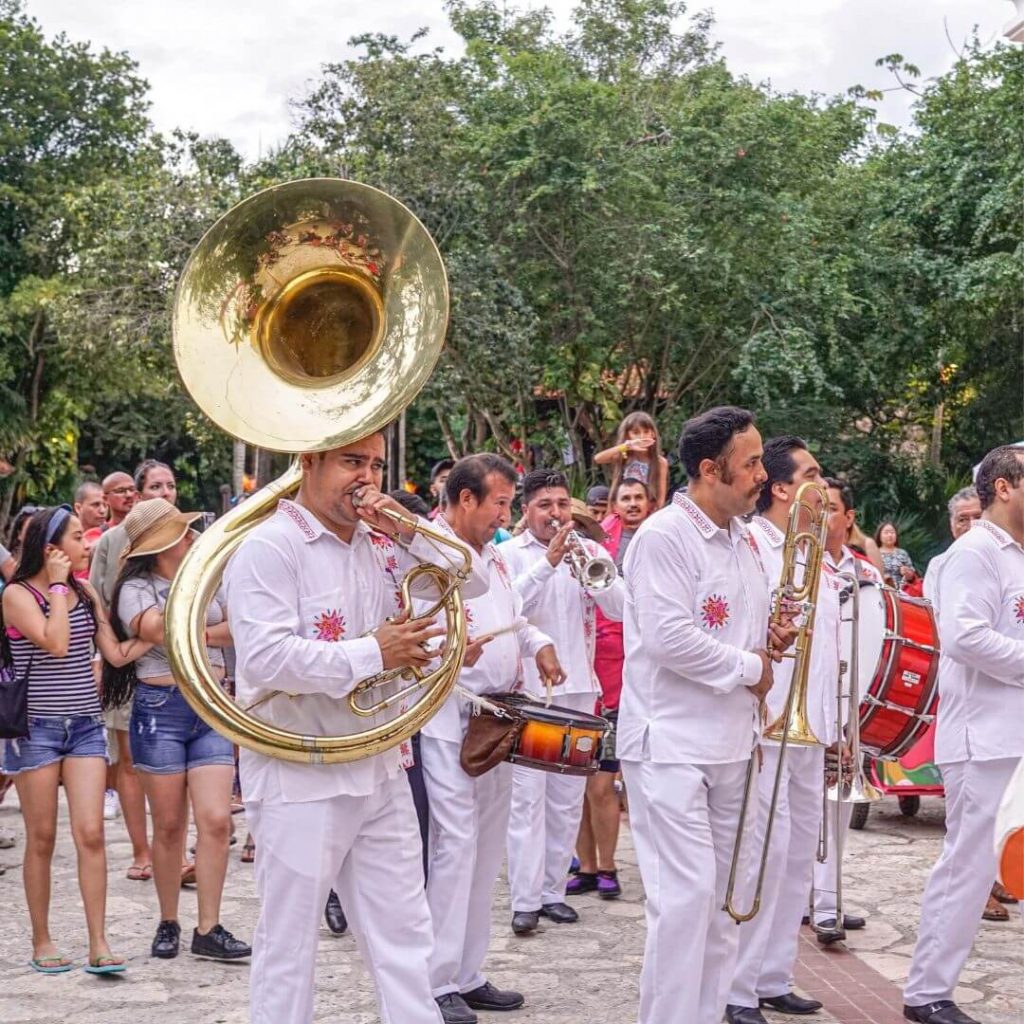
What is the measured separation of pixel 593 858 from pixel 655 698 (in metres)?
3.28

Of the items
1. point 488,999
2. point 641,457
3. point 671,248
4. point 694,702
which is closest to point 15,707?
point 488,999

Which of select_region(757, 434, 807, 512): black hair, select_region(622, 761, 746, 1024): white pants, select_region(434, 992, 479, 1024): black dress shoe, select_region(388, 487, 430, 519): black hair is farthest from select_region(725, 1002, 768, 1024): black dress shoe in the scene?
select_region(388, 487, 430, 519): black hair

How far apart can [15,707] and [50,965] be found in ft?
3.51

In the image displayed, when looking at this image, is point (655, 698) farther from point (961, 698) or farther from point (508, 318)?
point (508, 318)

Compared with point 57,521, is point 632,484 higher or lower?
higher

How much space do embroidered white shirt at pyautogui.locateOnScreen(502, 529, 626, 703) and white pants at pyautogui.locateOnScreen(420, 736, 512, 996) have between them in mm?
1401

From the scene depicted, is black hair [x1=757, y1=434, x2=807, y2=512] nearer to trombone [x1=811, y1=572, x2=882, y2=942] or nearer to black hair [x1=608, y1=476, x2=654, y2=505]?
trombone [x1=811, y1=572, x2=882, y2=942]

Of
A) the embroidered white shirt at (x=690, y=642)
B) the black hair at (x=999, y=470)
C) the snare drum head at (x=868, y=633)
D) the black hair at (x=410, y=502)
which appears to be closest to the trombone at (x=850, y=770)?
the snare drum head at (x=868, y=633)

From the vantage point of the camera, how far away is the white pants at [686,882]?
469 cm

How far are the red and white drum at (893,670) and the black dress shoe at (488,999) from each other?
7.78 ft

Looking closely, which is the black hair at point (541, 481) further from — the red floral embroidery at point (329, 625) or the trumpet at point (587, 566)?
the red floral embroidery at point (329, 625)

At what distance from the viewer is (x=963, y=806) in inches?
215

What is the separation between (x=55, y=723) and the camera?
6.16 metres

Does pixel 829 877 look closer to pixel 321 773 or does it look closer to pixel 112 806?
pixel 321 773
